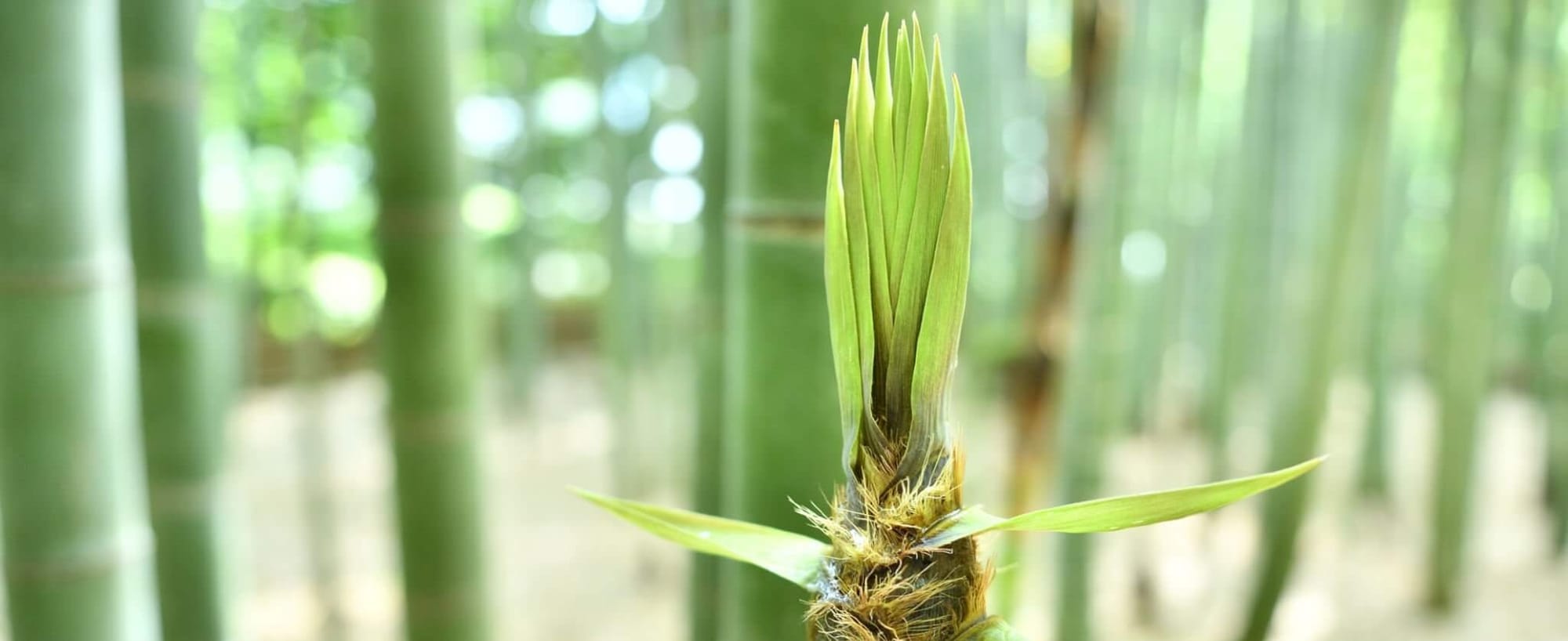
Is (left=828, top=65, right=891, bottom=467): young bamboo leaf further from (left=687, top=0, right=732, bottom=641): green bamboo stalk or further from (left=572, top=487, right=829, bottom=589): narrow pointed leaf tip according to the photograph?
(left=687, top=0, right=732, bottom=641): green bamboo stalk

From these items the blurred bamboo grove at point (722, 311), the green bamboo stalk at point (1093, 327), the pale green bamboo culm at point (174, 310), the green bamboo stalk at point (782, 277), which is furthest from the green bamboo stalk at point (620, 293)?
the green bamboo stalk at point (782, 277)

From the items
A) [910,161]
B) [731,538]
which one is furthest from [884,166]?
[731,538]

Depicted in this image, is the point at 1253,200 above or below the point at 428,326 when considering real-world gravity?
above

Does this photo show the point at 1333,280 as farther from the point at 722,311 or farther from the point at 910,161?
the point at 910,161

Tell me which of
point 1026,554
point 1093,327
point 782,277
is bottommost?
point 1026,554

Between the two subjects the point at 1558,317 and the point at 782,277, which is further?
the point at 1558,317

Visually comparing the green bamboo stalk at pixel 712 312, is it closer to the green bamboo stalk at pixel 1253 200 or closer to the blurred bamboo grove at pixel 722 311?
the blurred bamboo grove at pixel 722 311

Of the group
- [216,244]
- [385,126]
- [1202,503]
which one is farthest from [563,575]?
[1202,503]
